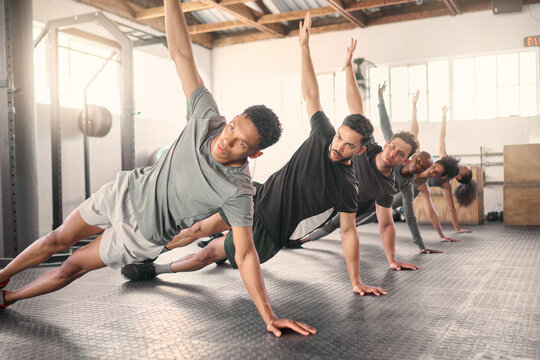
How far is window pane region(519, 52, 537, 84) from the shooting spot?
8.05 m

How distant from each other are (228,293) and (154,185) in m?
1.07

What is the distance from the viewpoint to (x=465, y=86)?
8.55 metres

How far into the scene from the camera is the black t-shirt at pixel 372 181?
11.6ft

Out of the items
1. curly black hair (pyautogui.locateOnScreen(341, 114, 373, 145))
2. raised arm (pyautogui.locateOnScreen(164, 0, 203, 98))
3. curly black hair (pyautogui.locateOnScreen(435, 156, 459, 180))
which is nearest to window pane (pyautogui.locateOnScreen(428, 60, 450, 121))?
curly black hair (pyautogui.locateOnScreen(435, 156, 459, 180))

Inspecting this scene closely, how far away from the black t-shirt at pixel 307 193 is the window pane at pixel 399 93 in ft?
21.0

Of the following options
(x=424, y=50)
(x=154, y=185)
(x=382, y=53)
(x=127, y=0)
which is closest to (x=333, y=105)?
(x=382, y=53)

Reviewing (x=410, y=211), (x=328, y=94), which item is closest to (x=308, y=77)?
(x=410, y=211)

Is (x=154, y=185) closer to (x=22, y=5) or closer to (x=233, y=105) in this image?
(x=22, y=5)

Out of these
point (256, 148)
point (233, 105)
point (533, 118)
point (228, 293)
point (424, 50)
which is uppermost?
point (424, 50)

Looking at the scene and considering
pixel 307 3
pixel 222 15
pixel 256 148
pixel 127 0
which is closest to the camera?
pixel 256 148

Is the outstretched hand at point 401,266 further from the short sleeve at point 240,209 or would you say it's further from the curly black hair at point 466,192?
the curly black hair at point 466,192

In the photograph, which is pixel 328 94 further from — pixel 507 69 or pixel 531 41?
pixel 531 41

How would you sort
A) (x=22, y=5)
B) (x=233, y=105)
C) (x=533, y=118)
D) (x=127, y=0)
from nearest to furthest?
(x=22, y=5), (x=533, y=118), (x=127, y=0), (x=233, y=105)

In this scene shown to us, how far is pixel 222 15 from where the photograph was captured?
371 inches
